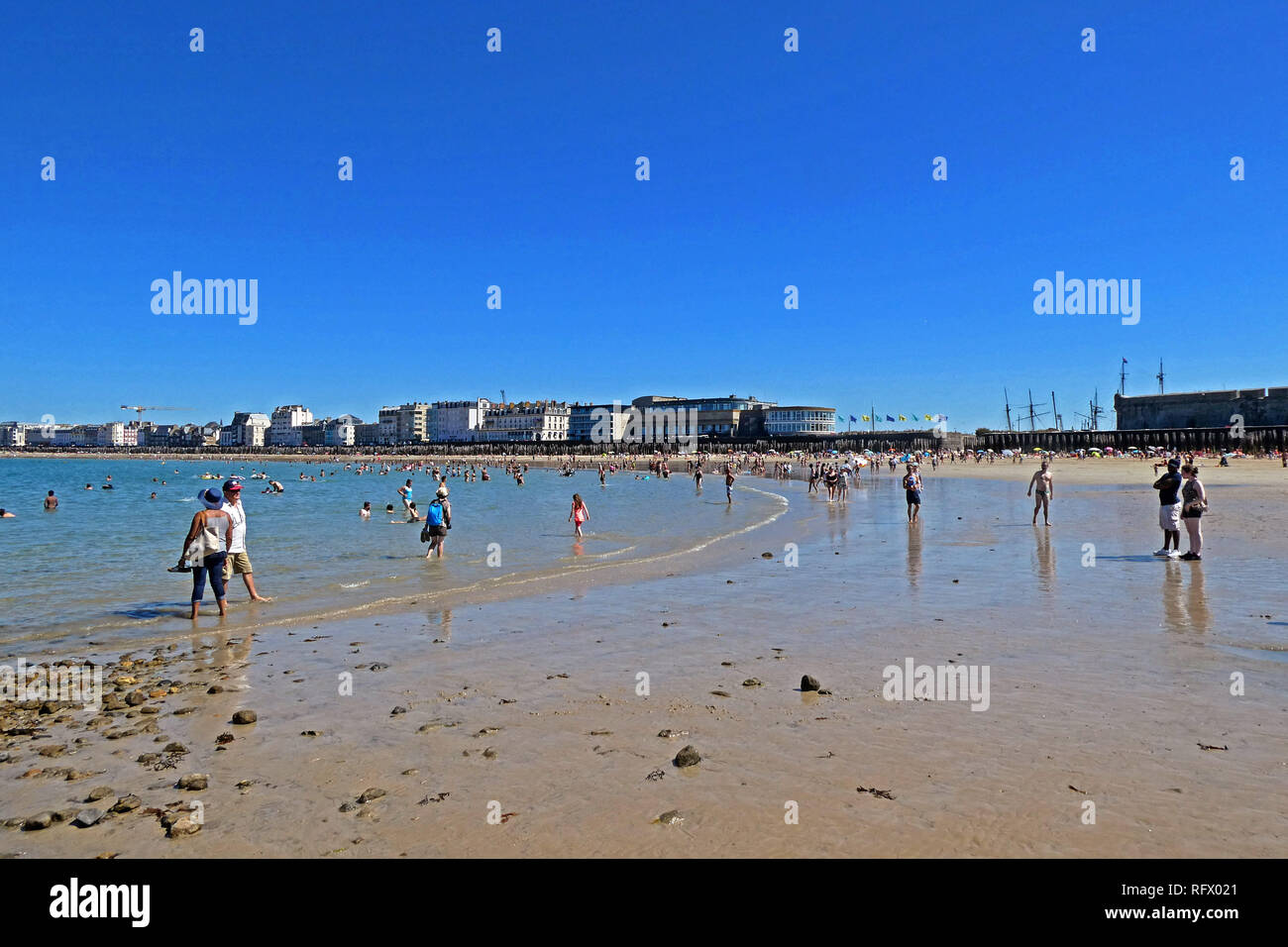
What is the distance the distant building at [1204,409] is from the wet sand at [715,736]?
94610 millimetres

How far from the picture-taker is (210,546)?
10430 mm

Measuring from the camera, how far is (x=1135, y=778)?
4480mm

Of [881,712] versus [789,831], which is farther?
[881,712]

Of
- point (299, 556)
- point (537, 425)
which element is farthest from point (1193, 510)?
point (537, 425)

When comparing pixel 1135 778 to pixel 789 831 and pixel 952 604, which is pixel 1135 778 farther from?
pixel 952 604

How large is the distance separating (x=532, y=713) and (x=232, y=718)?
2426 millimetres

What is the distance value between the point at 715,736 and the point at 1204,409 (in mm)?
109453

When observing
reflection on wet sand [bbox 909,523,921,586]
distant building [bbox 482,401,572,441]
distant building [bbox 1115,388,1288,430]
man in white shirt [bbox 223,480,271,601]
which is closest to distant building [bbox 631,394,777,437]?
distant building [bbox 482,401,572,441]

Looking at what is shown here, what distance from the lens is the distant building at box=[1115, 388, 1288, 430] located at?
8312 centimetres

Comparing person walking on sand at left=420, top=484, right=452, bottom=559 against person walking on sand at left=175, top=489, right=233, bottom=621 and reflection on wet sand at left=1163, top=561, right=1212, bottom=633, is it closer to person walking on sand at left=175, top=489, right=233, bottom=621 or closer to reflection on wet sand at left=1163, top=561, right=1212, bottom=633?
person walking on sand at left=175, top=489, right=233, bottom=621

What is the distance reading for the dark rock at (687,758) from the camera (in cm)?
489

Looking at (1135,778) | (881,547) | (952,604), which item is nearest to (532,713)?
(1135,778)

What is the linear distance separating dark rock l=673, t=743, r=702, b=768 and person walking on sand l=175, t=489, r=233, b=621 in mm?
8152

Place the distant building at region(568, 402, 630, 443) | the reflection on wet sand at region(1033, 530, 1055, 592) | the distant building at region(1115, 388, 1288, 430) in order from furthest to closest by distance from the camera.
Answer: the distant building at region(568, 402, 630, 443) < the distant building at region(1115, 388, 1288, 430) < the reflection on wet sand at region(1033, 530, 1055, 592)
